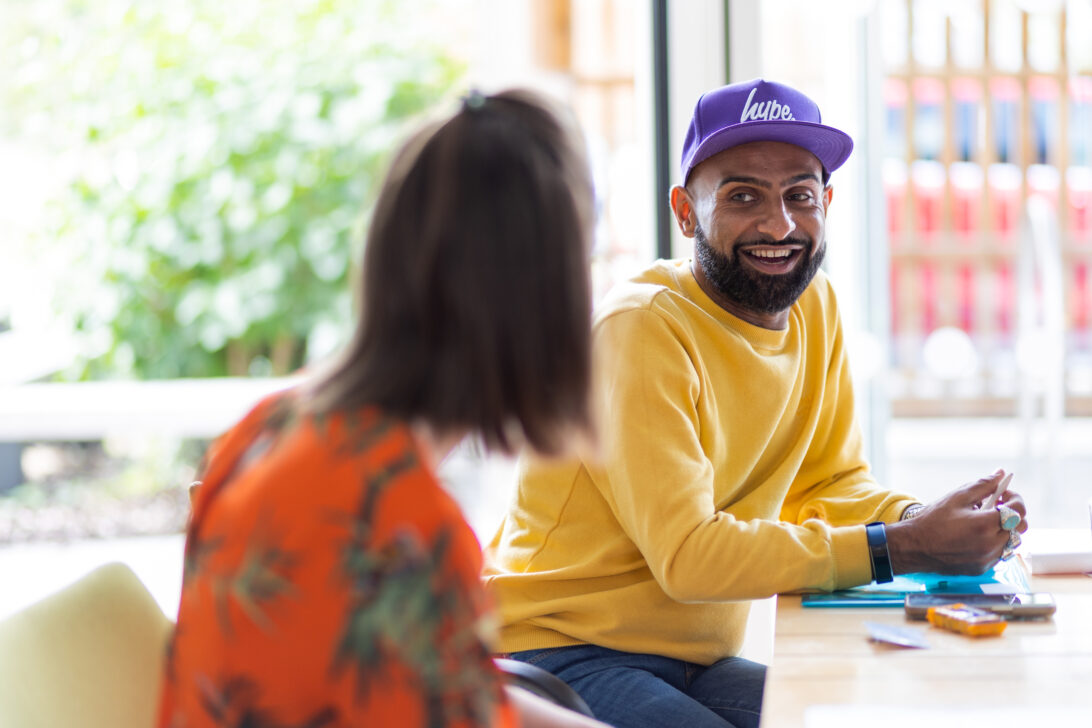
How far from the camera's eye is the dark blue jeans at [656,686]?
1407 millimetres

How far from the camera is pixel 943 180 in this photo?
9.70ft

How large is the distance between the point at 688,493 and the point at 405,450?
0.64 meters

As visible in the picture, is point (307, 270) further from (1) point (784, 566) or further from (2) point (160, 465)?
(1) point (784, 566)

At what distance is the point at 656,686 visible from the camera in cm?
145

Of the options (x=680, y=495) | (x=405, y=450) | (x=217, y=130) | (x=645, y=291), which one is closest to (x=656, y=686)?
(x=680, y=495)

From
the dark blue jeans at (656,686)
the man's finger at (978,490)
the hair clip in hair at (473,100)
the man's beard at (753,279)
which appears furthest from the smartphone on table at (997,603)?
the hair clip in hair at (473,100)

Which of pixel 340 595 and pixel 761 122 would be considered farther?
pixel 761 122

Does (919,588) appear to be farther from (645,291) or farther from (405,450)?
(405,450)

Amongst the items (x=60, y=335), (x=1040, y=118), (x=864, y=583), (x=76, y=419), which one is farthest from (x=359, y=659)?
(x=60, y=335)

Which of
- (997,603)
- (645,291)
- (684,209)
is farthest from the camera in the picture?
(684,209)

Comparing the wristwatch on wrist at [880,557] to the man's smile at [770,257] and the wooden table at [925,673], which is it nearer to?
the wooden table at [925,673]

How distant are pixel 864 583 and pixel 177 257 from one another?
11.7ft

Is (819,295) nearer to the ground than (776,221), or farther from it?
nearer to the ground

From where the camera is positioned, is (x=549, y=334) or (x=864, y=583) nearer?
(x=549, y=334)
